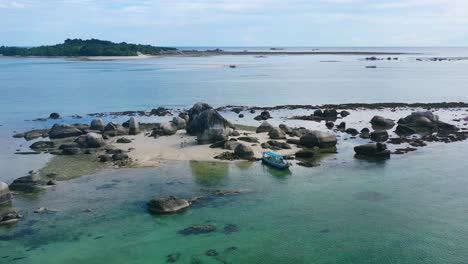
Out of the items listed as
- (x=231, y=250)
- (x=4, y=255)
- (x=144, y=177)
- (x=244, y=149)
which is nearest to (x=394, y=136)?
(x=244, y=149)

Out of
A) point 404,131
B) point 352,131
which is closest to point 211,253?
point 352,131

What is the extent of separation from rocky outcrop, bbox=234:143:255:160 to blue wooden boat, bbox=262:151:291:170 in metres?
1.47

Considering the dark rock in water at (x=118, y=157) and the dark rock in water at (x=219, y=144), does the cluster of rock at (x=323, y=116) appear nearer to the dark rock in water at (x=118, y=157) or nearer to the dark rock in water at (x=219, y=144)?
the dark rock in water at (x=219, y=144)

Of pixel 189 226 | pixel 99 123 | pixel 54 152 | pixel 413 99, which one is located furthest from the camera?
pixel 413 99

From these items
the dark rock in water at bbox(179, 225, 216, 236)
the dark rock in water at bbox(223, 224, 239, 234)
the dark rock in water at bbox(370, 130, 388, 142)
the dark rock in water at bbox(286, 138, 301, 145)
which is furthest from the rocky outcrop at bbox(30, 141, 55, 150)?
the dark rock in water at bbox(370, 130, 388, 142)

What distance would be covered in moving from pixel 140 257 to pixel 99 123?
29270mm

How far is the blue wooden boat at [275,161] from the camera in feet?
109

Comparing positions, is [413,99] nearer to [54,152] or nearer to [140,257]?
[54,152]

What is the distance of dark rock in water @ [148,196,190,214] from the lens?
2561cm

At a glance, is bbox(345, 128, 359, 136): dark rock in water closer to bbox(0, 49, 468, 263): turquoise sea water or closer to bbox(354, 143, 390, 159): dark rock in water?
bbox(0, 49, 468, 263): turquoise sea water

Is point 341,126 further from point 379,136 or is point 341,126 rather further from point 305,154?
point 305,154

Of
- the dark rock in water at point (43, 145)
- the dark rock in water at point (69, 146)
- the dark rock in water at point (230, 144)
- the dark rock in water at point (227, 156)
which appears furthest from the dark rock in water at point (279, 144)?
the dark rock in water at point (43, 145)

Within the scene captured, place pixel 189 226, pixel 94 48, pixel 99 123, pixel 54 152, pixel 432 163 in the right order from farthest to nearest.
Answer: pixel 94 48 → pixel 99 123 → pixel 54 152 → pixel 432 163 → pixel 189 226

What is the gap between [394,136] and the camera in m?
44.8
